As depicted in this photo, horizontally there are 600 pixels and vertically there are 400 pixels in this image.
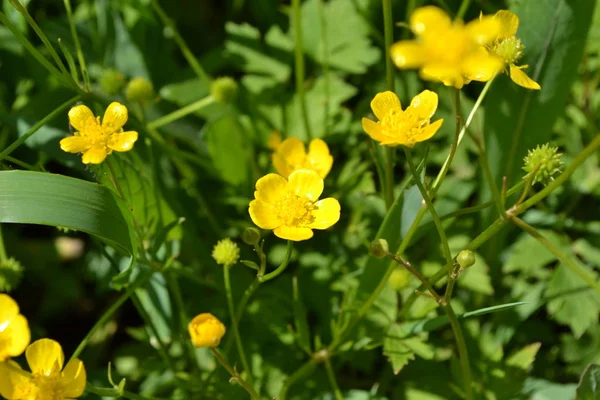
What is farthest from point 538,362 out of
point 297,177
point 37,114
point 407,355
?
point 37,114

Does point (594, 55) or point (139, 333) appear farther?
point (594, 55)

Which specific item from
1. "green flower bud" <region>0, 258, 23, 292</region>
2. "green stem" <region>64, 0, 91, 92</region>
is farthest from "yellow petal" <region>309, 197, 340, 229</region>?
"green flower bud" <region>0, 258, 23, 292</region>

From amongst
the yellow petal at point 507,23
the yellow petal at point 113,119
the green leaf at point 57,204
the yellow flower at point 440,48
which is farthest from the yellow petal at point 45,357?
the yellow petal at point 507,23

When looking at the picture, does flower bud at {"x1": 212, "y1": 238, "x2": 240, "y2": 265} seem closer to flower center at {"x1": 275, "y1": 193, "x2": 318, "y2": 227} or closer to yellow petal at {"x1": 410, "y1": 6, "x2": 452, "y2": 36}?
flower center at {"x1": 275, "y1": 193, "x2": 318, "y2": 227}

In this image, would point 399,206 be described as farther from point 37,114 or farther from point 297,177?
point 37,114

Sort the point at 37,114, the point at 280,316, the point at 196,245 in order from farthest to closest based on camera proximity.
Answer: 1. the point at 37,114
2. the point at 196,245
3. the point at 280,316

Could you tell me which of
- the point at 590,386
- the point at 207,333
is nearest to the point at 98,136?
the point at 207,333

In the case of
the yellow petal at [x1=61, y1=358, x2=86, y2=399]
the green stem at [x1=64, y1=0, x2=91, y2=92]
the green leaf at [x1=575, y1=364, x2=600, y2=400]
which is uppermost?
the green stem at [x1=64, y1=0, x2=91, y2=92]
